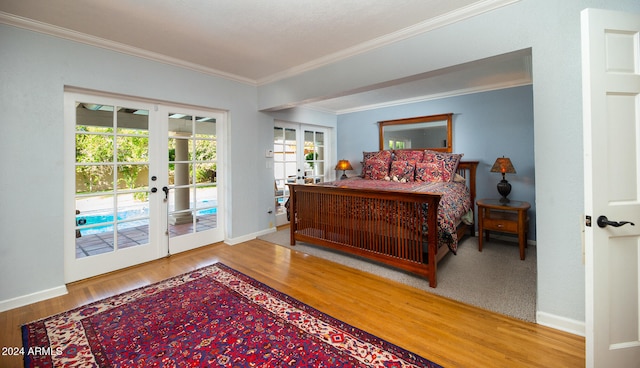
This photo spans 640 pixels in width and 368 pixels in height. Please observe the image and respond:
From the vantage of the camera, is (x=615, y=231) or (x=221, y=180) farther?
(x=221, y=180)

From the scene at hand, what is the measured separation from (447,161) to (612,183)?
2924 mm

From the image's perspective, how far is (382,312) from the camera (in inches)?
83.7

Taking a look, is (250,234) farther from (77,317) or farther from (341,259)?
(77,317)

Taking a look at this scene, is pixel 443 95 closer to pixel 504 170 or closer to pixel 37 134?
pixel 504 170

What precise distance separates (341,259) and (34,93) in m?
3.50

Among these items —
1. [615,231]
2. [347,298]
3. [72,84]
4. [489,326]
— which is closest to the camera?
[615,231]

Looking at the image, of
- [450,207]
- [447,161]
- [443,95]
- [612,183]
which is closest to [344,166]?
[447,161]

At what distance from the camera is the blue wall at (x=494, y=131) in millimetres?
3854

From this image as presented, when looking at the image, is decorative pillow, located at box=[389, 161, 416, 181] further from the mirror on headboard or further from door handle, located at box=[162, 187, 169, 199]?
door handle, located at box=[162, 187, 169, 199]

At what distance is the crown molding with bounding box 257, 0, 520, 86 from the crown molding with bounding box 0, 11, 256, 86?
1.23 m

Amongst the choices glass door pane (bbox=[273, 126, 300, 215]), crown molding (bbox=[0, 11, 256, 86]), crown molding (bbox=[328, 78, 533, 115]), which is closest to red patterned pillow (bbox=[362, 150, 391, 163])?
crown molding (bbox=[328, 78, 533, 115])

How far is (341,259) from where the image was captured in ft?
10.8

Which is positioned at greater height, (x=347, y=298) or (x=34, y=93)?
(x=34, y=93)

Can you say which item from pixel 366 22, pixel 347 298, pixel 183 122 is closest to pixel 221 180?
pixel 183 122
